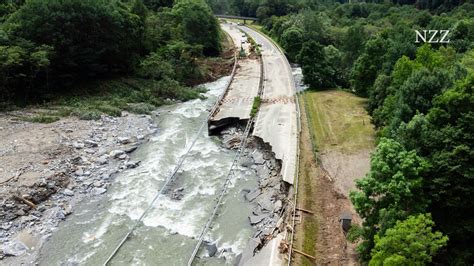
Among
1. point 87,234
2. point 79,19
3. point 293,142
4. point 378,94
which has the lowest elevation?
point 87,234

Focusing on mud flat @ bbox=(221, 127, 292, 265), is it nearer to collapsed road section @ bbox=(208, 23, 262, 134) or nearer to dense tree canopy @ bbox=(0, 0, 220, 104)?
collapsed road section @ bbox=(208, 23, 262, 134)

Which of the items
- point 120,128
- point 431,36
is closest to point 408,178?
point 120,128

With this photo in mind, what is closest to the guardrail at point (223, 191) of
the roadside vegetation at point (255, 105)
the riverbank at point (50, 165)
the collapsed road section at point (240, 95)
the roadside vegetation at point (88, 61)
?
the roadside vegetation at point (255, 105)

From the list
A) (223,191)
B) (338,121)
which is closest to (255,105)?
(338,121)

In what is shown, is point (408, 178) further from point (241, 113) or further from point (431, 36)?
point (431, 36)

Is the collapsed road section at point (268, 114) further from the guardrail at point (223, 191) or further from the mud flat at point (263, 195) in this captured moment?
the guardrail at point (223, 191)

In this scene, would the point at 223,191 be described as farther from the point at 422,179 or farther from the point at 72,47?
the point at 72,47
